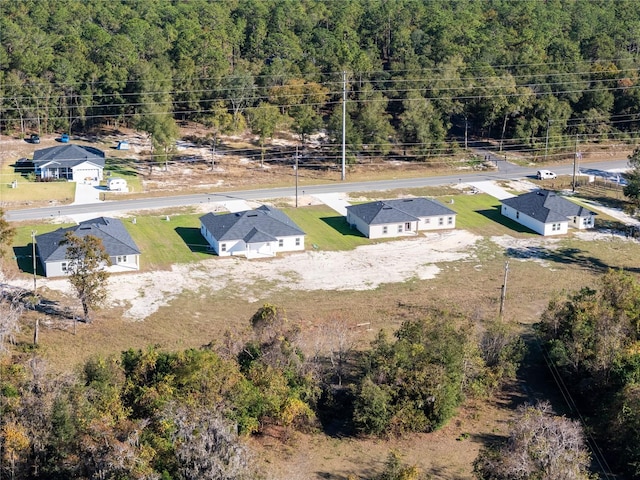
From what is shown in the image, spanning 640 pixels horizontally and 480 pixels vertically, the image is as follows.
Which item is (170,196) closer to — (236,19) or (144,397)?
(144,397)

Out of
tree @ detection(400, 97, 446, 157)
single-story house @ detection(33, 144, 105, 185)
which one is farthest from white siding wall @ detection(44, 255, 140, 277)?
tree @ detection(400, 97, 446, 157)

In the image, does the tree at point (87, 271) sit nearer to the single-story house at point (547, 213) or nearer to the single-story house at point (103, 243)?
the single-story house at point (103, 243)

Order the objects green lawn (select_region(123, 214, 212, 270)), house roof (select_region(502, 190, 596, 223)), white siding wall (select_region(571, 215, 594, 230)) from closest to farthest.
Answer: green lawn (select_region(123, 214, 212, 270)), house roof (select_region(502, 190, 596, 223)), white siding wall (select_region(571, 215, 594, 230))

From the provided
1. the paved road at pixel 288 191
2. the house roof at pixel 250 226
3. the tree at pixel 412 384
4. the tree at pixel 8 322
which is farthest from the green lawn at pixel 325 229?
the tree at pixel 8 322

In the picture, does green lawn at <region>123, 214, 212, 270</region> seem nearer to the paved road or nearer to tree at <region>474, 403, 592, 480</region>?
the paved road

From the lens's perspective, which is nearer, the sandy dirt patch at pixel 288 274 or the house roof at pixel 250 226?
the sandy dirt patch at pixel 288 274

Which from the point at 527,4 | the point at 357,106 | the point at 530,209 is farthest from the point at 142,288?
the point at 527,4

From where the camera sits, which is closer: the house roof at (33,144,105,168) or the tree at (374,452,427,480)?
the tree at (374,452,427,480)
